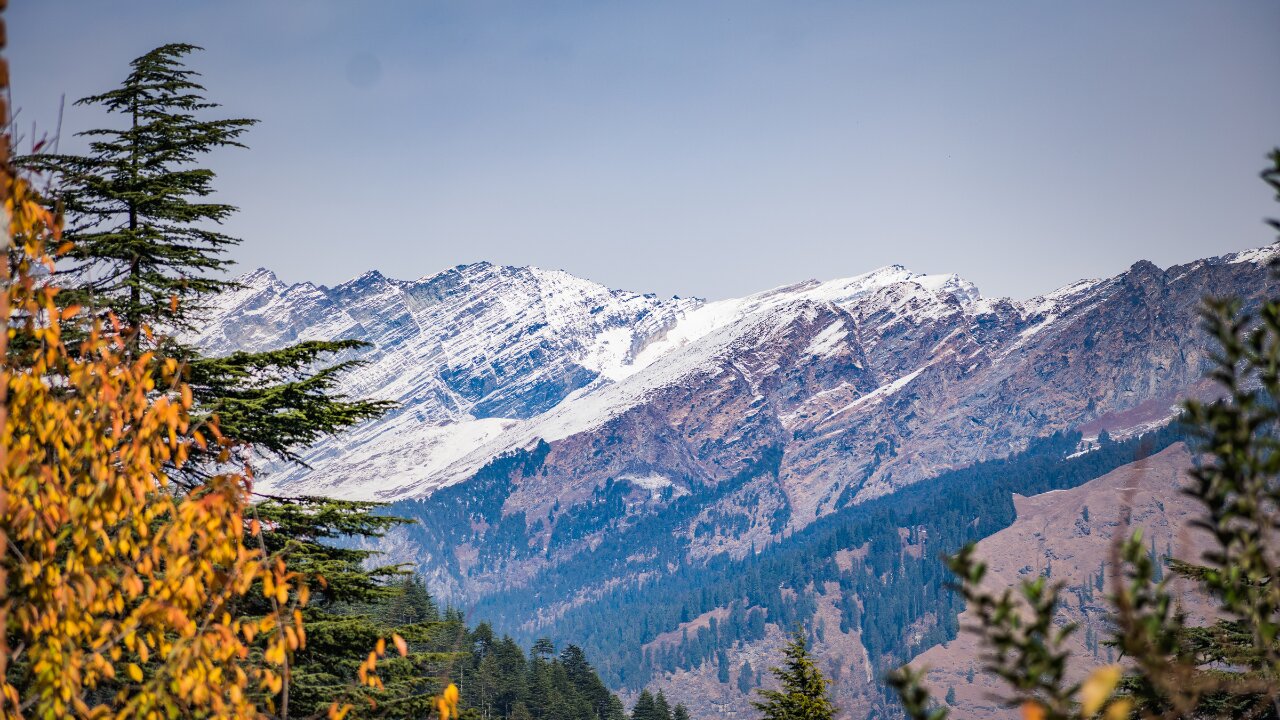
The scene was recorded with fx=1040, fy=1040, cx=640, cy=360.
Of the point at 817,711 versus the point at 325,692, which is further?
the point at 817,711

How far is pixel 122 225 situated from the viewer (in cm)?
1605

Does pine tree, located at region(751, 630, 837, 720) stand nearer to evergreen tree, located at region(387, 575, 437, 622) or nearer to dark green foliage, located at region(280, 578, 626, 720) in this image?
dark green foliage, located at region(280, 578, 626, 720)

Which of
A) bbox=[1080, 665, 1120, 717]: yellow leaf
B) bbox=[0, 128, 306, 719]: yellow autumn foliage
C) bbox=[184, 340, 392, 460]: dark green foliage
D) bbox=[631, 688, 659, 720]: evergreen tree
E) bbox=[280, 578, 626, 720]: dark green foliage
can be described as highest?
bbox=[184, 340, 392, 460]: dark green foliage

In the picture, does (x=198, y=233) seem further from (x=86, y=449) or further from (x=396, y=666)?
(x=86, y=449)

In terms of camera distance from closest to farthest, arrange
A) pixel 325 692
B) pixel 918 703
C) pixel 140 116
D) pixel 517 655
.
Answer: pixel 918 703 < pixel 325 692 < pixel 140 116 < pixel 517 655

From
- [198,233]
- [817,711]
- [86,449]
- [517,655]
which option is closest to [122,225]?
[198,233]

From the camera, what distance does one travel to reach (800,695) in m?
29.2

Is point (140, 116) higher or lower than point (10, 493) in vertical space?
higher

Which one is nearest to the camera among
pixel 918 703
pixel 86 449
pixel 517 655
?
pixel 918 703

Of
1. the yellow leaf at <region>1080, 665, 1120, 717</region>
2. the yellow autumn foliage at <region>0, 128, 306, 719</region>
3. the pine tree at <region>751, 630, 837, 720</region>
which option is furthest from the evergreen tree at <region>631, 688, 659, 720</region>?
the yellow leaf at <region>1080, 665, 1120, 717</region>

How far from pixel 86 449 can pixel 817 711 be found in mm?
23979

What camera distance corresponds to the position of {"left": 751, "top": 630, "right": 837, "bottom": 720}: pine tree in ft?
93.2

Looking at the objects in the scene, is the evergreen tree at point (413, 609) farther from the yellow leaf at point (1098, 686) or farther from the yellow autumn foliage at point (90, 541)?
the yellow leaf at point (1098, 686)

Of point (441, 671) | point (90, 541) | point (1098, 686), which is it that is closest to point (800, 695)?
point (90, 541)
